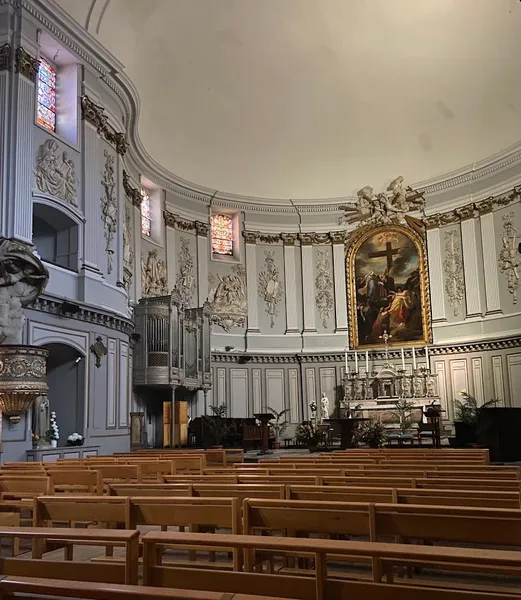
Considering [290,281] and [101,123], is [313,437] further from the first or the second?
[101,123]

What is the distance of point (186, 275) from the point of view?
2497 centimetres

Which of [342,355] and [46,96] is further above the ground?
[46,96]

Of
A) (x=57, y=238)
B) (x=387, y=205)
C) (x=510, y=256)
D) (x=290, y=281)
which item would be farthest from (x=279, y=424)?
(x=57, y=238)

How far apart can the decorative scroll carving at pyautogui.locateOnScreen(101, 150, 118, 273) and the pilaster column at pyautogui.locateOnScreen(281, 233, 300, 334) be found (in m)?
10.5

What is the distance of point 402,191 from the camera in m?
26.4

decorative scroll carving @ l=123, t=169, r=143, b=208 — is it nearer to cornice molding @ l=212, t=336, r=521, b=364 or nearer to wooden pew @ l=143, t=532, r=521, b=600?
cornice molding @ l=212, t=336, r=521, b=364

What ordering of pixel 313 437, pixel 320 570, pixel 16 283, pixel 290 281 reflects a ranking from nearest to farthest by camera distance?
pixel 320 570
pixel 16 283
pixel 313 437
pixel 290 281

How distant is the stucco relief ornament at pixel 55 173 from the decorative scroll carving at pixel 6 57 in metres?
1.86

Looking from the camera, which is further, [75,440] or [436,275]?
[436,275]

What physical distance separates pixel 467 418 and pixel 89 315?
42.2 ft

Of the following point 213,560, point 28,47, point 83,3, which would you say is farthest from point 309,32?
point 213,560

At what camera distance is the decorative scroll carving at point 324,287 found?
89.1ft

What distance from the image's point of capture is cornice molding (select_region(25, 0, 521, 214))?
15945mm

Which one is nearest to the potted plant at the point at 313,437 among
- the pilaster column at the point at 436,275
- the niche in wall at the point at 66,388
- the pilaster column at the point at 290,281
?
the niche in wall at the point at 66,388
